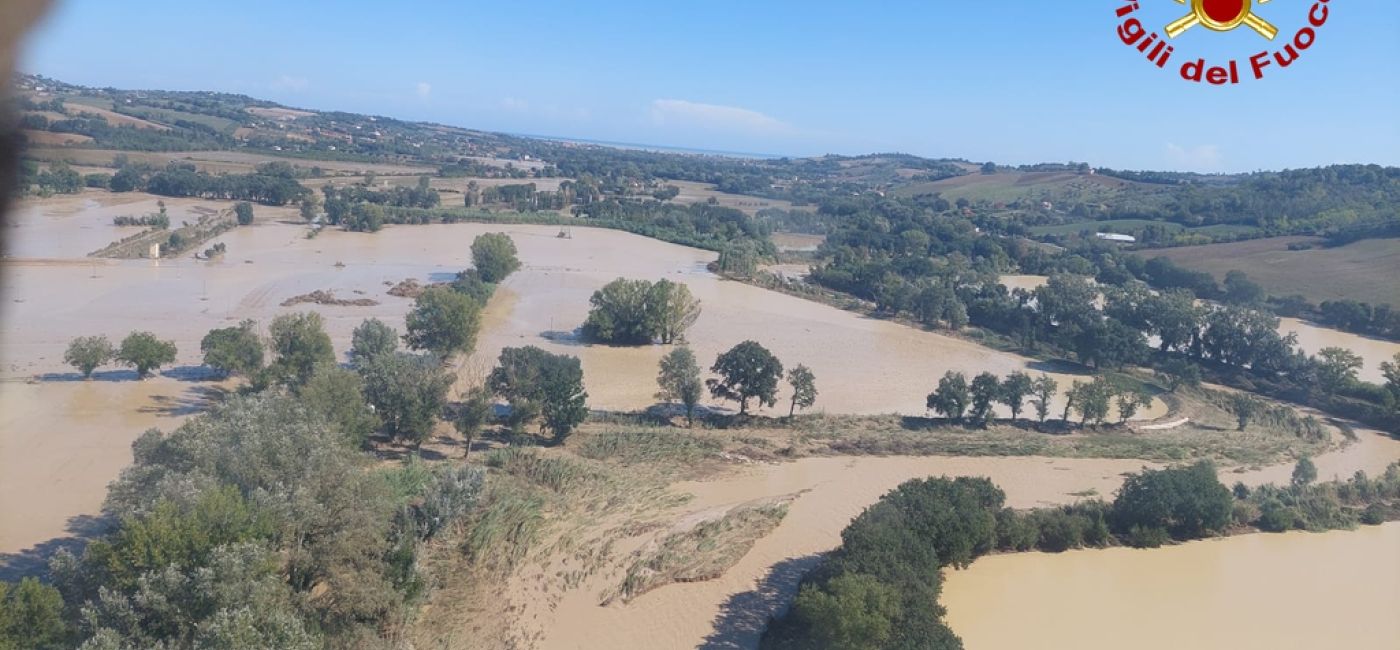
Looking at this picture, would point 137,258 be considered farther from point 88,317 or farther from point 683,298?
point 683,298

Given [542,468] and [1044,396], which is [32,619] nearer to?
[542,468]

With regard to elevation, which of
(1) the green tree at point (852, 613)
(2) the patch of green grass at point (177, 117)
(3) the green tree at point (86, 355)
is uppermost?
(2) the patch of green grass at point (177, 117)

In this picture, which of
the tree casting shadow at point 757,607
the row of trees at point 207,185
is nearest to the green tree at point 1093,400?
the tree casting shadow at point 757,607

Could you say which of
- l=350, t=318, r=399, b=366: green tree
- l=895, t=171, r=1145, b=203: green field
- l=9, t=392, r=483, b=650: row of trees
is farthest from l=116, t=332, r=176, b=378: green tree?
l=895, t=171, r=1145, b=203: green field

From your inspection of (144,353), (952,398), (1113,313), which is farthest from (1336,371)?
(144,353)

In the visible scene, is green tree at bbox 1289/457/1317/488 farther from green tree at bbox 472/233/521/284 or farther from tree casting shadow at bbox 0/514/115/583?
green tree at bbox 472/233/521/284

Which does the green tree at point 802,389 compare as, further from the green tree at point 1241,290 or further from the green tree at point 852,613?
the green tree at point 1241,290
